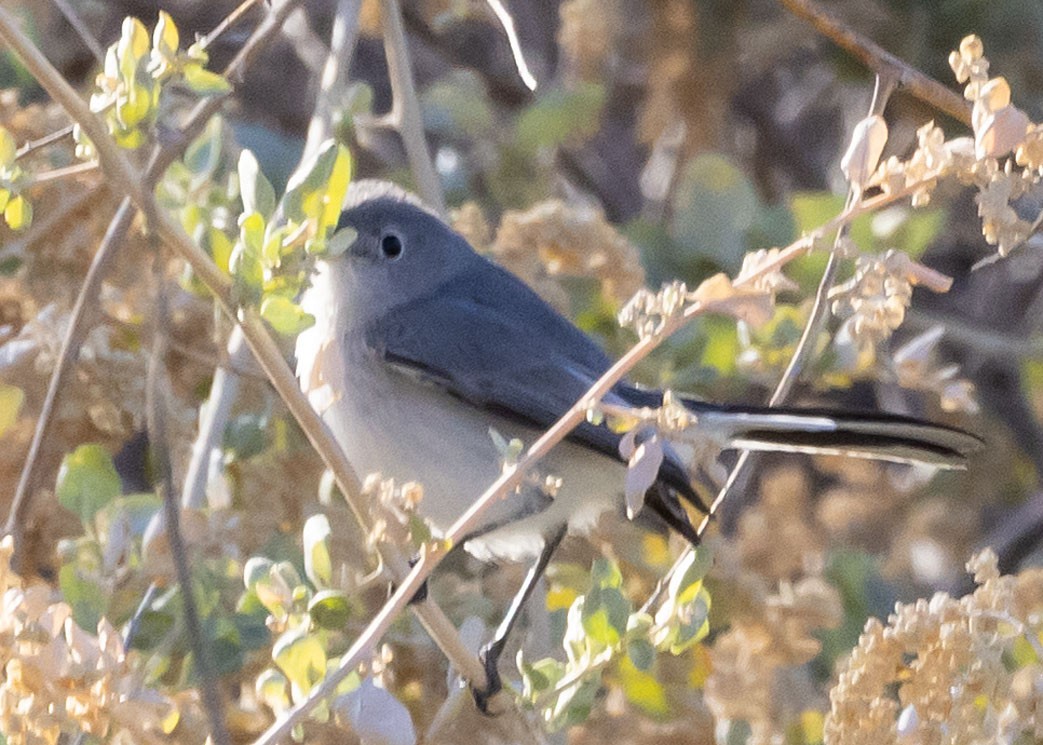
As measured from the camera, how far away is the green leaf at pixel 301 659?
116 centimetres

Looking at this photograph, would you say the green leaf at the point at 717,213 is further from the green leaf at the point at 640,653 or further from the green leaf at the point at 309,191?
the green leaf at the point at 309,191

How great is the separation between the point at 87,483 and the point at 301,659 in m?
0.67

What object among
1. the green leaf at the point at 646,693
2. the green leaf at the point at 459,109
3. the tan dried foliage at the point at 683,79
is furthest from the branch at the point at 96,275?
the tan dried foliage at the point at 683,79

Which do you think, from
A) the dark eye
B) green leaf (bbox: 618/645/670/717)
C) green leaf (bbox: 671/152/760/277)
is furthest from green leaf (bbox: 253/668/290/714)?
green leaf (bbox: 671/152/760/277)

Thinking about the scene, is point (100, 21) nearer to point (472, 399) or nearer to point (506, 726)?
point (472, 399)

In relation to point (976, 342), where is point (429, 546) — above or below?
above

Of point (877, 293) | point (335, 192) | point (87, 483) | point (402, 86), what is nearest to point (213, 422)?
point (87, 483)

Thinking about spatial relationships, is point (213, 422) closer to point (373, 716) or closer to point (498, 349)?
point (498, 349)

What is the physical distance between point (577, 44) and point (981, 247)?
1229mm

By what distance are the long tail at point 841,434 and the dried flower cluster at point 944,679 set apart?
49cm

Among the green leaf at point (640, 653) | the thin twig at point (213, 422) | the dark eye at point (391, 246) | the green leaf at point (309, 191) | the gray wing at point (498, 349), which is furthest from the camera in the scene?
the dark eye at point (391, 246)

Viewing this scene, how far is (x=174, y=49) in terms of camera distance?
3.68ft

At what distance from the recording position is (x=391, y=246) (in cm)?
242

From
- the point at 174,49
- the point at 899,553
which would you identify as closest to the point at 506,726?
the point at 174,49
